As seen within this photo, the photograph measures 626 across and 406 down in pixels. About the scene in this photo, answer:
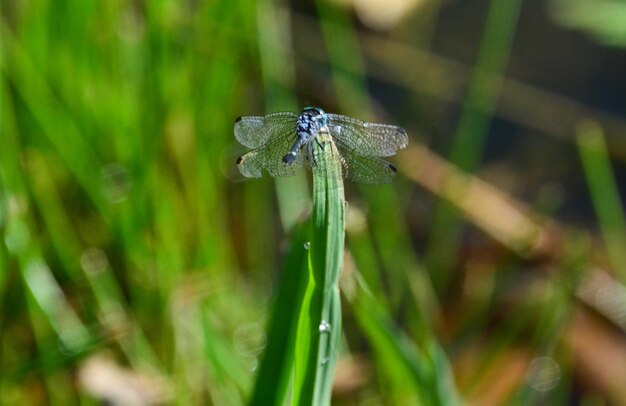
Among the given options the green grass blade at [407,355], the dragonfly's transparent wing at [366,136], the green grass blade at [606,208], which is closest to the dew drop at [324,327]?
the green grass blade at [407,355]

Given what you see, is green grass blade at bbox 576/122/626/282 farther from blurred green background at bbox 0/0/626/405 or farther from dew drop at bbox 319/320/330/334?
dew drop at bbox 319/320/330/334

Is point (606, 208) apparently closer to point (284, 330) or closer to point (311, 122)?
point (311, 122)

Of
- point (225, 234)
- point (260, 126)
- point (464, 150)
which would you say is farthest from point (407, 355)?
point (464, 150)

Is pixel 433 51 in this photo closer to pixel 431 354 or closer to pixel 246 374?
pixel 246 374

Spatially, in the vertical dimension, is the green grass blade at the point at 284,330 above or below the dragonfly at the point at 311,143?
below

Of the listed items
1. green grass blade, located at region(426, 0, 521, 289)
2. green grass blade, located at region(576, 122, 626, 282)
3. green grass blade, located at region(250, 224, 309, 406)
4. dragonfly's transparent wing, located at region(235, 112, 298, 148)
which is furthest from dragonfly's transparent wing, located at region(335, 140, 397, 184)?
green grass blade, located at region(576, 122, 626, 282)

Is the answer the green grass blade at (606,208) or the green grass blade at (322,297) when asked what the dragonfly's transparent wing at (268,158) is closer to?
the green grass blade at (322,297)

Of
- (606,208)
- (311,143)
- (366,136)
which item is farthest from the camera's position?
(606,208)

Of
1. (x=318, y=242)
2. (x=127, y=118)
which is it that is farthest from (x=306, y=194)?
Result: (x=318, y=242)
